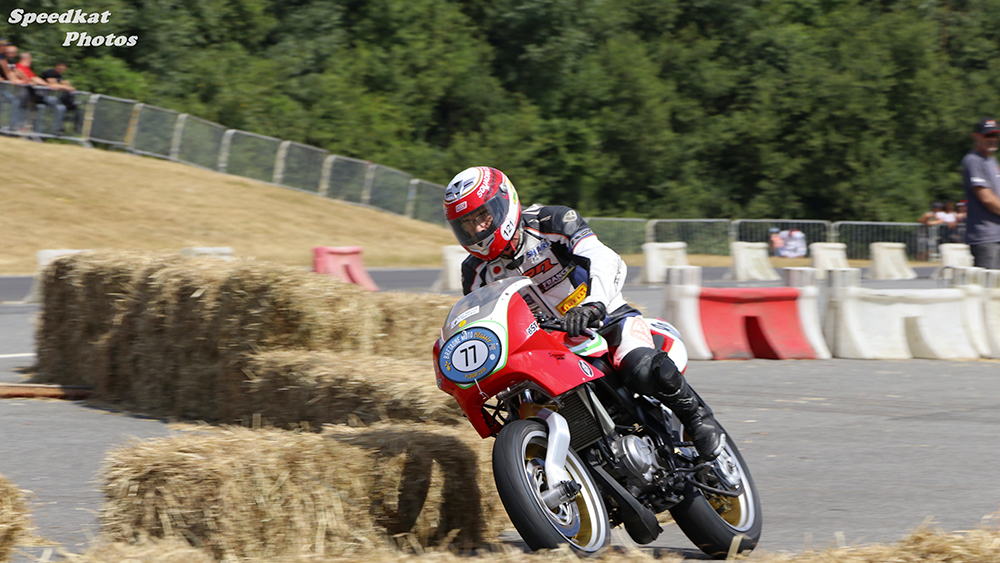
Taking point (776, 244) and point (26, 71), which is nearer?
point (26, 71)

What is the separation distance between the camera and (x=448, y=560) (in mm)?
4262

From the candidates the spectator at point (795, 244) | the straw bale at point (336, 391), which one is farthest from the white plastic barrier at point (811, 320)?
the spectator at point (795, 244)

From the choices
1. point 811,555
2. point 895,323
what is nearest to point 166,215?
point 895,323

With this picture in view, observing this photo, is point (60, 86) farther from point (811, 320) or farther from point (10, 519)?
point (10, 519)

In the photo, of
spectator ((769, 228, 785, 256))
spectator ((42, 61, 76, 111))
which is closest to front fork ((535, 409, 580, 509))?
spectator ((42, 61, 76, 111))

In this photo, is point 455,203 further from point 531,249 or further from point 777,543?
point 777,543

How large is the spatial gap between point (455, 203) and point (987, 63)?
1976 inches

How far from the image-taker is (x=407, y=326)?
836 cm

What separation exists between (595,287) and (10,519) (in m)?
2.45

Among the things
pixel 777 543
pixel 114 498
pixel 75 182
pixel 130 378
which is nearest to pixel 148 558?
pixel 114 498

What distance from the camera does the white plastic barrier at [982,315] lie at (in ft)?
38.7

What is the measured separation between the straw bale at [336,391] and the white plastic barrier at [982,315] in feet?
21.4

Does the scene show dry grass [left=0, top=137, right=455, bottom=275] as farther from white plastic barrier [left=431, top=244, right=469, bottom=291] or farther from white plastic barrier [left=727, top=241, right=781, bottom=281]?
white plastic barrier [left=727, top=241, right=781, bottom=281]

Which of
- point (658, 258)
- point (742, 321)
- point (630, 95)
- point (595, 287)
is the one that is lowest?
point (742, 321)
